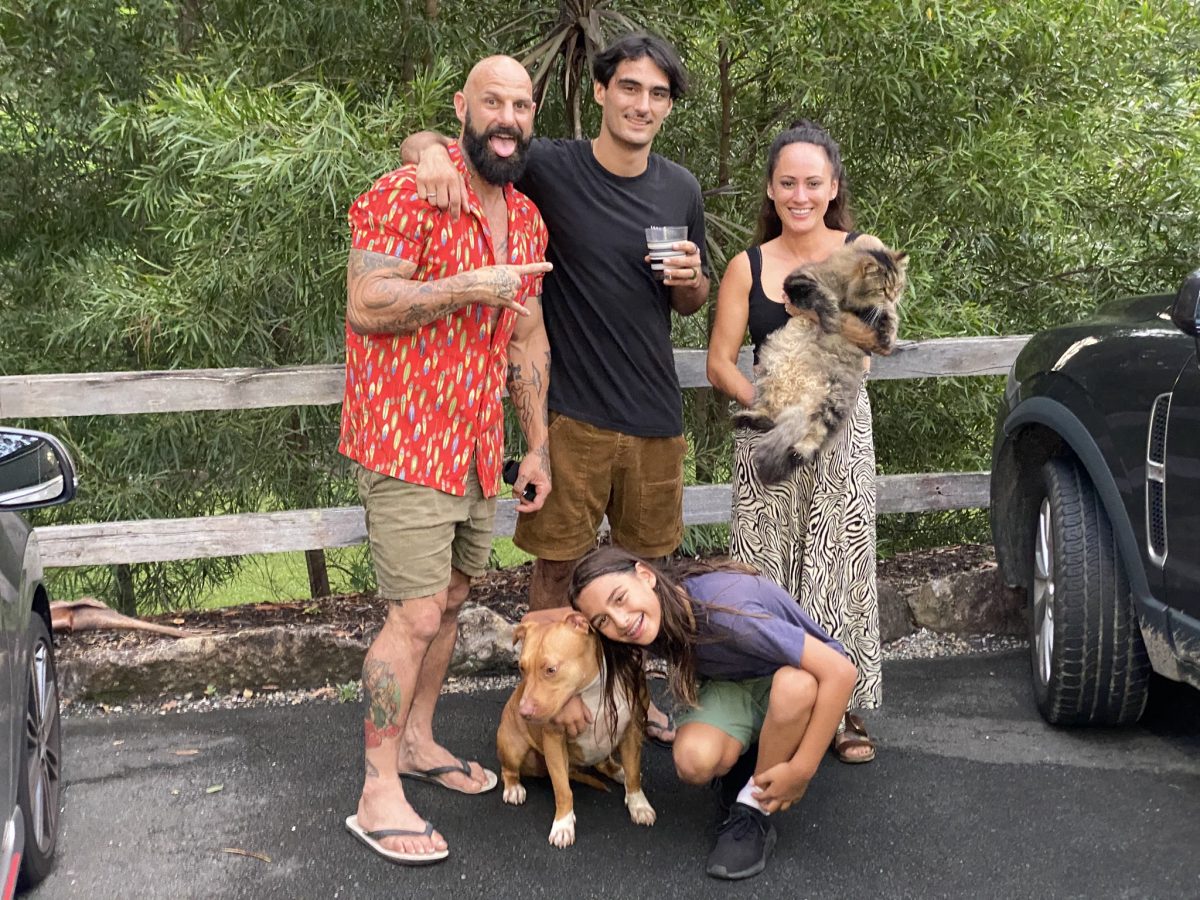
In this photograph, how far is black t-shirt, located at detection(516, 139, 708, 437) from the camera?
3234 millimetres

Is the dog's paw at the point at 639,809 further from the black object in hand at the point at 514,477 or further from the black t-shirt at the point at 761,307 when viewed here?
the black t-shirt at the point at 761,307

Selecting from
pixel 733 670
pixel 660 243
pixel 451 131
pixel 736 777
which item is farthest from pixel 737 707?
pixel 451 131

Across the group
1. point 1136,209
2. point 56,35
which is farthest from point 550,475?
point 56,35

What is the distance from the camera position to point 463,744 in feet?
12.3

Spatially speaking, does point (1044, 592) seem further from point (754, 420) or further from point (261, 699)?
point (261, 699)

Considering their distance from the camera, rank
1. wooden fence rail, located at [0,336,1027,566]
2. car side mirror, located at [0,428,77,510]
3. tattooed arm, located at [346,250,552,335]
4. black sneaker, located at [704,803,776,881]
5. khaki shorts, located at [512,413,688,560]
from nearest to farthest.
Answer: car side mirror, located at [0,428,77,510] → tattooed arm, located at [346,250,552,335] → black sneaker, located at [704,803,776,881] → khaki shorts, located at [512,413,688,560] → wooden fence rail, located at [0,336,1027,566]

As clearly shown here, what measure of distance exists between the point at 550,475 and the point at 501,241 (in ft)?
2.25

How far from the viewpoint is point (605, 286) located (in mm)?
3244

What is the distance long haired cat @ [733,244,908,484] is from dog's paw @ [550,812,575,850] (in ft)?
3.46

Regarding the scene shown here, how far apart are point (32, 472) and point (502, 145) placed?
1305 millimetres

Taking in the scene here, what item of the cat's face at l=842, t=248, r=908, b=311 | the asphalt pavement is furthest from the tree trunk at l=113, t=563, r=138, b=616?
the cat's face at l=842, t=248, r=908, b=311

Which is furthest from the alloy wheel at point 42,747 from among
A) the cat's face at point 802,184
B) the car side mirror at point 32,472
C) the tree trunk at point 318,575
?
the tree trunk at point 318,575

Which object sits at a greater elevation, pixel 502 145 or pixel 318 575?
pixel 502 145

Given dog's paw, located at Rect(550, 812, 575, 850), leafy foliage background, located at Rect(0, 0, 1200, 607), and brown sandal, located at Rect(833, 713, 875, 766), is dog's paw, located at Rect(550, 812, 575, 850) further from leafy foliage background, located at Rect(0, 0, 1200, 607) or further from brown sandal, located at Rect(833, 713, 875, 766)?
leafy foliage background, located at Rect(0, 0, 1200, 607)
